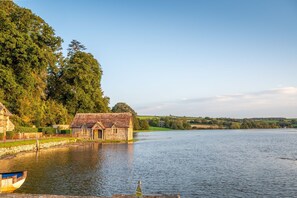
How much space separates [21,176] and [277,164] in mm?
27924

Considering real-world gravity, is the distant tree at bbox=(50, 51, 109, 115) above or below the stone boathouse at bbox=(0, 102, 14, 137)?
above

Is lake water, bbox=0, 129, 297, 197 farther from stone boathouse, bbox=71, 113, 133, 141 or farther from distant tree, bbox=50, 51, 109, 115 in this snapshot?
distant tree, bbox=50, 51, 109, 115

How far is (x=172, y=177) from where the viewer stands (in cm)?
2791

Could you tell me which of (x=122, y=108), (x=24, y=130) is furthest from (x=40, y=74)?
(x=122, y=108)

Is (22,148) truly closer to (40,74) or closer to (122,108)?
(40,74)

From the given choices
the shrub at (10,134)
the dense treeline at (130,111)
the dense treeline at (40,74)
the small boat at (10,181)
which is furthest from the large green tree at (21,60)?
the dense treeline at (130,111)

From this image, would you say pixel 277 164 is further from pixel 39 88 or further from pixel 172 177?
pixel 39 88

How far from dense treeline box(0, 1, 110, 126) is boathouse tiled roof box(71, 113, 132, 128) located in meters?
8.25

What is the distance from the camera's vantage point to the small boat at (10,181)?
20.8 meters

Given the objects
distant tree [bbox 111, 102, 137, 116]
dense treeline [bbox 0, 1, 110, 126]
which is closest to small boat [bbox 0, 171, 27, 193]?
dense treeline [bbox 0, 1, 110, 126]

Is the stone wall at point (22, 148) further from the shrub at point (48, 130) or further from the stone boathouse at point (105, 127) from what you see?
the stone boathouse at point (105, 127)

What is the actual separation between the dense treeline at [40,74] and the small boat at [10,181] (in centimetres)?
4260

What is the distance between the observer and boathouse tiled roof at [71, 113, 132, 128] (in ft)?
236

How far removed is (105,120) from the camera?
73188 mm
